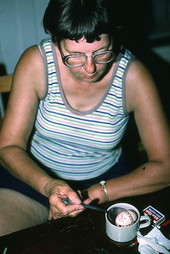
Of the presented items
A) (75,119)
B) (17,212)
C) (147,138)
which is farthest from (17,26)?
(17,212)

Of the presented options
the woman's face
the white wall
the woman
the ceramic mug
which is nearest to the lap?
the woman

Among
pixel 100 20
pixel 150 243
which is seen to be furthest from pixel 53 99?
pixel 150 243

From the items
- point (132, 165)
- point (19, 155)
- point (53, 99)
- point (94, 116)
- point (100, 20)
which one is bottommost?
point (132, 165)

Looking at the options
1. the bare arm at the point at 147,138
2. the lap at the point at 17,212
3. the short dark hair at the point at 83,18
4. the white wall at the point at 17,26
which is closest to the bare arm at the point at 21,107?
the lap at the point at 17,212

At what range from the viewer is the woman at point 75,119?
4.40ft

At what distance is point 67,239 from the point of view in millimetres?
1032

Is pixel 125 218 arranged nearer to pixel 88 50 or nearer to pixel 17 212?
pixel 17 212

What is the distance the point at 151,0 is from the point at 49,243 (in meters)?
2.50

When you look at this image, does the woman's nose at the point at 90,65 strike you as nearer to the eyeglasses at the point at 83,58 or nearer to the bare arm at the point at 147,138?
the eyeglasses at the point at 83,58

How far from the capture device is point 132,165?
284 centimetres

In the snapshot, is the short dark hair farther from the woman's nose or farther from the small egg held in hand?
the small egg held in hand

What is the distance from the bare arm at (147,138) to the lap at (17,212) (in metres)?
0.33

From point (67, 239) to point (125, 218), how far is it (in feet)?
0.80

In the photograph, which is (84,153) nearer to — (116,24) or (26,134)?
(26,134)
